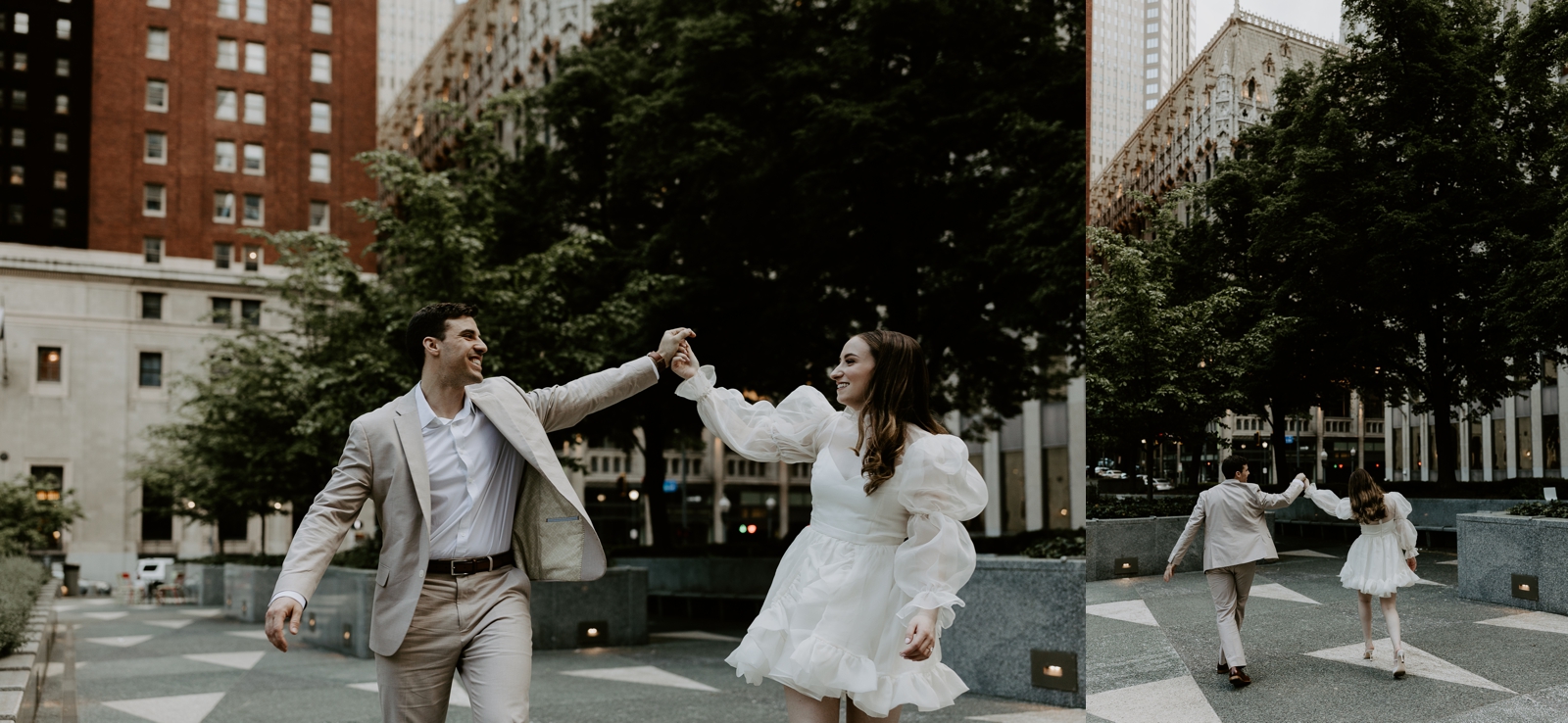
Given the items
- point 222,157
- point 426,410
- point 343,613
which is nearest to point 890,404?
point 426,410

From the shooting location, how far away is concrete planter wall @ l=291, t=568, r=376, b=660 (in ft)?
48.1

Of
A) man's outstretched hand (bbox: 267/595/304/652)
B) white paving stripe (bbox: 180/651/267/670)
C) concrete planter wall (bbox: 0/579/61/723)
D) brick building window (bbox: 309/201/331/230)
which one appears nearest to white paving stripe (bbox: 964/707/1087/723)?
man's outstretched hand (bbox: 267/595/304/652)

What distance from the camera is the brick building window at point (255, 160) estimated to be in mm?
68562

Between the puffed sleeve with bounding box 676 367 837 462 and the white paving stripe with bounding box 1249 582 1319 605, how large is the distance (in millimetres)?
1784

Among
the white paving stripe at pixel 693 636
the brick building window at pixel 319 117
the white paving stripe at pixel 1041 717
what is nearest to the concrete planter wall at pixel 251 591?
the white paving stripe at pixel 693 636

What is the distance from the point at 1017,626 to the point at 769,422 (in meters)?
5.44

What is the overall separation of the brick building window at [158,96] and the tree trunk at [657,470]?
177 ft

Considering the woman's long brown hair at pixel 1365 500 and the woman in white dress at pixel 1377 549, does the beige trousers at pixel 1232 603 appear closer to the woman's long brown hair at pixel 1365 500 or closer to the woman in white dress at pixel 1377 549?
the woman in white dress at pixel 1377 549

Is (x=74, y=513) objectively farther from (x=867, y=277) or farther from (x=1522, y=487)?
(x=1522, y=487)

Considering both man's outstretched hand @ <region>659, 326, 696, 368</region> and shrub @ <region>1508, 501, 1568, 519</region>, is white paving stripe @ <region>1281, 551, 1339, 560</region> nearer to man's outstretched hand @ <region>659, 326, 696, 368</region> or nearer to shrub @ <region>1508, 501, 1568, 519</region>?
shrub @ <region>1508, 501, 1568, 519</region>

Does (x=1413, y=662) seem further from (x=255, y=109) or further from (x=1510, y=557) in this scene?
(x=255, y=109)

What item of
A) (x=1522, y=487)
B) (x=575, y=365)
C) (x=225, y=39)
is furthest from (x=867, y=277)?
(x=225, y=39)

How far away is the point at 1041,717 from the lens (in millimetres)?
8898

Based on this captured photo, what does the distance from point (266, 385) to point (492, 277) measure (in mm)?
9972
